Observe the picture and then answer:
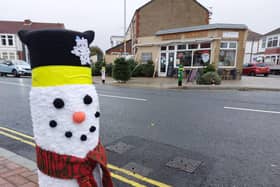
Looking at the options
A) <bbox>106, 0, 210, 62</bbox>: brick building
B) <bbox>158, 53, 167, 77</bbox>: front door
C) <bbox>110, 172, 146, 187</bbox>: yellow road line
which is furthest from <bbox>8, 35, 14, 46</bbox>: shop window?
<bbox>110, 172, 146, 187</bbox>: yellow road line

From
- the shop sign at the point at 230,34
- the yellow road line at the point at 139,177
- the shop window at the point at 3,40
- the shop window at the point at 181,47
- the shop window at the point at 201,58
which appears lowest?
the yellow road line at the point at 139,177

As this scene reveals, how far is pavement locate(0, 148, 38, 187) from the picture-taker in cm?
252

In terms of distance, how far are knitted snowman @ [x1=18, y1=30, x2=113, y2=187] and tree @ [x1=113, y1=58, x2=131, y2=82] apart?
13.1 m

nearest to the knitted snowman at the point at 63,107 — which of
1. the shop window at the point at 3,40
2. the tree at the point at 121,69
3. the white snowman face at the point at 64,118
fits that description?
the white snowman face at the point at 64,118

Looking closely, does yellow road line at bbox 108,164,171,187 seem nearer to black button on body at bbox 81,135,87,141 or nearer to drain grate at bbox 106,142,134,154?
drain grate at bbox 106,142,134,154

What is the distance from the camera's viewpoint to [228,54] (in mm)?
16281

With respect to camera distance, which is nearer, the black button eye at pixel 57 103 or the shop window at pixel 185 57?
the black button eye at pixel 57 103

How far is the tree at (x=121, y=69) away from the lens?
1439cm

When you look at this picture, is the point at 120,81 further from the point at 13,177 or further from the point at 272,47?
the point at 272,47

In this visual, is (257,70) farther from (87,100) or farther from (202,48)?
(87,100)

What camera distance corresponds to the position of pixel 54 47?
4.36 ft

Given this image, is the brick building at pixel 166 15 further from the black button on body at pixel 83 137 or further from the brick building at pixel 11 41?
the black button on body at pixel 83 137

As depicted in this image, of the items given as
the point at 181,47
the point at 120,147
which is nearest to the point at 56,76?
the point at 120,147

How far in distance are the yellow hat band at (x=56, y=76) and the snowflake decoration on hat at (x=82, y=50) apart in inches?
3.4
